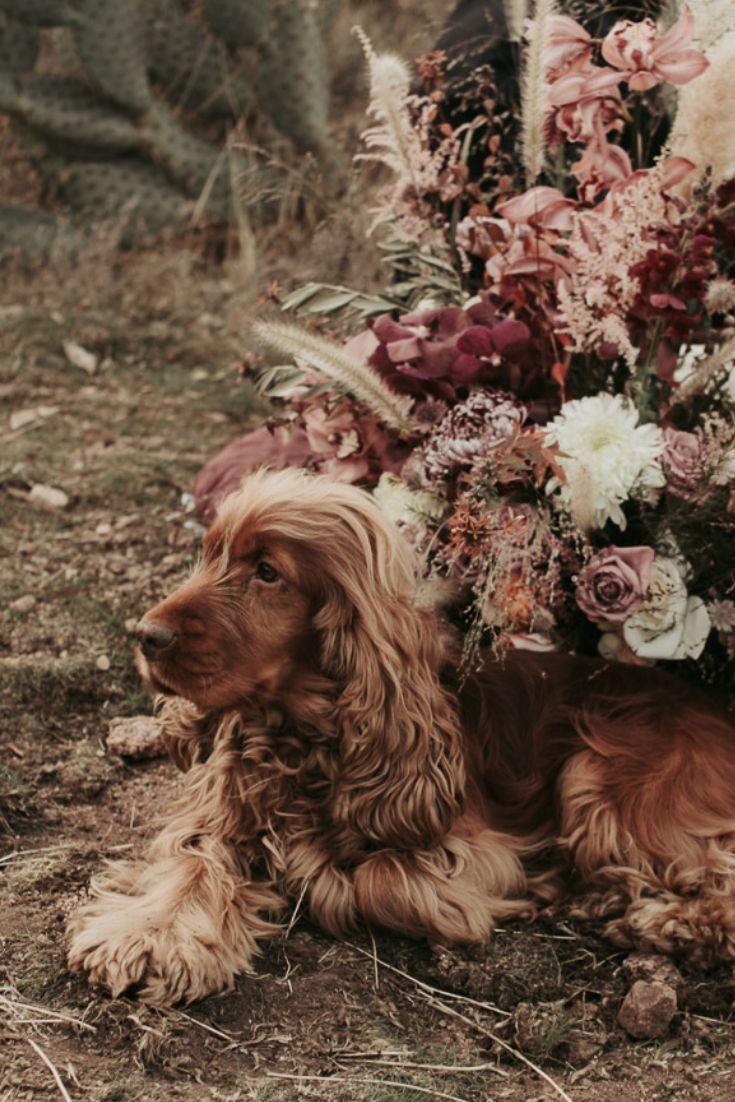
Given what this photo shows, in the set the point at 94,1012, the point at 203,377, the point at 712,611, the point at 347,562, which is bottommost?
the point at 203,377

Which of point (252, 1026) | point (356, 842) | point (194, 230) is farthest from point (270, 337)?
point (194, 230)

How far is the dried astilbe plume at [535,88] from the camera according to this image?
3.05 metres

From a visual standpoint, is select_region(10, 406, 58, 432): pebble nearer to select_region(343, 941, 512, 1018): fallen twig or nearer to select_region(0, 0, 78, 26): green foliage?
select_region(0, 0, 78, 26): green foliage

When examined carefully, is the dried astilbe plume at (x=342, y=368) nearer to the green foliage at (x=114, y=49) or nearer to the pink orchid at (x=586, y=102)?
the pink orchid at (x=586, y=102)

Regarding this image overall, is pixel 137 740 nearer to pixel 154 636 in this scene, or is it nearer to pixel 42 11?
pixel 154 636

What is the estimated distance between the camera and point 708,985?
9.03 feet

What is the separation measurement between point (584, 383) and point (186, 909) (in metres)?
1.59

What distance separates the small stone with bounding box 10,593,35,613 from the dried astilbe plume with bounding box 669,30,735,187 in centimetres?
236

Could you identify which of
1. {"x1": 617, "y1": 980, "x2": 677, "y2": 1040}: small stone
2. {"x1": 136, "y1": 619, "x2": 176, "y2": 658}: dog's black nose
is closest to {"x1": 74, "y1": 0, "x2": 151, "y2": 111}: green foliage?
{"x1": 136, "y1": 619, "x2": 176, "y2": 658}: dog's black nose

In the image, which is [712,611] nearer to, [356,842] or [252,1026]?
[356,842]

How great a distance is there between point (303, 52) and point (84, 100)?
1342mm

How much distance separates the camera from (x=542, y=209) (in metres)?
3.24

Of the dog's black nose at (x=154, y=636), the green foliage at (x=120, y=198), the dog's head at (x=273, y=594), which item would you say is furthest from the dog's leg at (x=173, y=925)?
the green foliage at (x=120, y=198)

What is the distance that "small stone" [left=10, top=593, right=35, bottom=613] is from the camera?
165 inches
